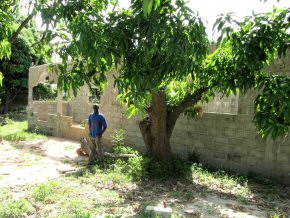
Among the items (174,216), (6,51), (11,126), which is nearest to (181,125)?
(174,216)

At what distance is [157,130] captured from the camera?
22.8 feet

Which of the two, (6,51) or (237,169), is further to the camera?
(237,169)

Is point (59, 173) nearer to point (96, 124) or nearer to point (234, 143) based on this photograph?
point (96, 124)

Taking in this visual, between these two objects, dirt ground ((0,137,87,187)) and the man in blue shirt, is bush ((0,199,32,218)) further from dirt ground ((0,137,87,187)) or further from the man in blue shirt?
the man in blue shirt

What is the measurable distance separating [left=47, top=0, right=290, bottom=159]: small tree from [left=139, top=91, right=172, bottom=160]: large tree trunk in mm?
2182

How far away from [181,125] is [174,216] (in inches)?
152

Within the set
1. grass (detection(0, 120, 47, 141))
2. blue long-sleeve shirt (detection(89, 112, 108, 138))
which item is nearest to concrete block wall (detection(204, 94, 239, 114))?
blue long-sleeve shirt (detection(89, 112, 108, 138))

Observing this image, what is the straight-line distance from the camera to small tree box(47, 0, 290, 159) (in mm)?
3230

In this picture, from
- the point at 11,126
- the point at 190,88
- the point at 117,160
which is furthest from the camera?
the point at 11,126

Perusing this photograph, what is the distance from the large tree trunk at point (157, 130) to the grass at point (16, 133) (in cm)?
695

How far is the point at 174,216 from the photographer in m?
4.52

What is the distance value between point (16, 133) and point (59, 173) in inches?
273

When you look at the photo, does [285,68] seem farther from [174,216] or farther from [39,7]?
A: [39,7]

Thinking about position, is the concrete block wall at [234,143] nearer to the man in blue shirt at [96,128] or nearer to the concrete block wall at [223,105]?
the concrete block wall at [223,105]
